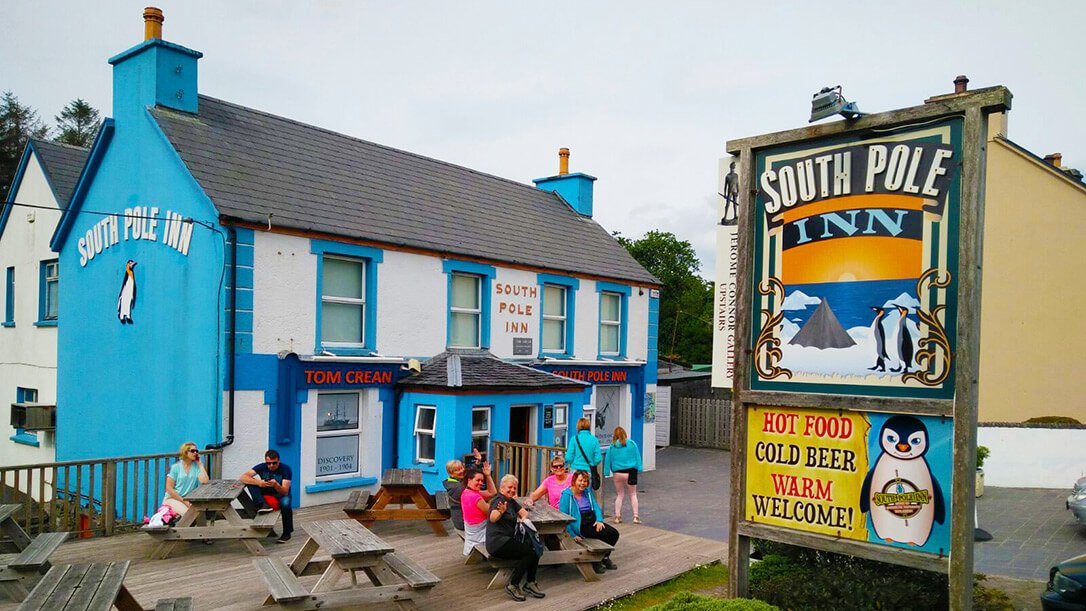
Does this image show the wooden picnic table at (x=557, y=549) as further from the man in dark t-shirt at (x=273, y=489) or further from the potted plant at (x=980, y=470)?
the potted plant at (x=980, y=470)

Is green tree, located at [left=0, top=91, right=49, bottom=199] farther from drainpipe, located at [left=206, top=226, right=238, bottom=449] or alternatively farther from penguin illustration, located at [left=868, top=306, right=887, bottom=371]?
penguin illustration, located at [left=868, top=306, right=887, bottom=371]

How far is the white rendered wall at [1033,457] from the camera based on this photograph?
661 inches

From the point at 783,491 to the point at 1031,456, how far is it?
13928 millimetres

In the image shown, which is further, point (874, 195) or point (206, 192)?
point (206, 192)

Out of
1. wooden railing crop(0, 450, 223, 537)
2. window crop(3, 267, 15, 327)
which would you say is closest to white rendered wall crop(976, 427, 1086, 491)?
wooden railing crop(0, 450, 223, 537)

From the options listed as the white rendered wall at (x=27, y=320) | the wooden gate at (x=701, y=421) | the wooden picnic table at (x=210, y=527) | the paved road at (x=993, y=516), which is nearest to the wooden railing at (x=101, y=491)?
the wooden picnic table at (x=210, y=527)

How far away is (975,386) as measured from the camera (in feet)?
18.8

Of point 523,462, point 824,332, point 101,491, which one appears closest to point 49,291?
point 101,491

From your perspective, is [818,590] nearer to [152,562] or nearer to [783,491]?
[783,491]

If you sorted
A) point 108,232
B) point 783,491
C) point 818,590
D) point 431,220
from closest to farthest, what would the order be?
point 783,491 < point 818,590 < point 108,232 < point 431,220

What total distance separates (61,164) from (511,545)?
18.2 metres

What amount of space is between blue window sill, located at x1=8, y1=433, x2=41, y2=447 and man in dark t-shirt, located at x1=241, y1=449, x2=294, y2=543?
32.7 feet

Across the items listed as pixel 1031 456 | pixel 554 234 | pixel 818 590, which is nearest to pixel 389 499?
pixel 818 590

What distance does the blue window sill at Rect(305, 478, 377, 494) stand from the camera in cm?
1343
